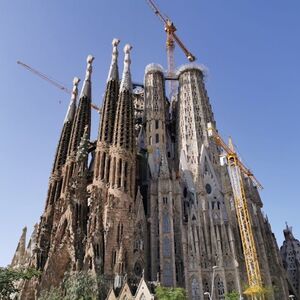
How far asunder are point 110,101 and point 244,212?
20.1 m

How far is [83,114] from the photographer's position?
4888 centimetres

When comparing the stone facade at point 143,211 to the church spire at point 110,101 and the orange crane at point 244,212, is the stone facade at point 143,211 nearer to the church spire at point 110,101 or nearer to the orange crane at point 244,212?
the church spire at point 110,101

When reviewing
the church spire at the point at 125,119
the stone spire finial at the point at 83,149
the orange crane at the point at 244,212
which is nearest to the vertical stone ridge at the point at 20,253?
the stone spire finial at the point at 83,149

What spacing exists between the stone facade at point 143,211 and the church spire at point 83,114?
0.16 metres

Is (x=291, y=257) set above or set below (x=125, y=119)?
below

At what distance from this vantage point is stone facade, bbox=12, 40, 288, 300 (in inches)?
1346

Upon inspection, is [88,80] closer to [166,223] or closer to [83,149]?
[83,149]

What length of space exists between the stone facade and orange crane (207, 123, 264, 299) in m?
1.00

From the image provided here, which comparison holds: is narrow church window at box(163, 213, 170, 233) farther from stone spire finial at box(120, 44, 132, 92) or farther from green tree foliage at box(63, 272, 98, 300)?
stone spire finial at box(120, 44, 132, 92)

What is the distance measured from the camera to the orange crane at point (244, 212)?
114 feet

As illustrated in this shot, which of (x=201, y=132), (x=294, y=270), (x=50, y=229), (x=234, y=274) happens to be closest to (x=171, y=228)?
(x=234, y=274)

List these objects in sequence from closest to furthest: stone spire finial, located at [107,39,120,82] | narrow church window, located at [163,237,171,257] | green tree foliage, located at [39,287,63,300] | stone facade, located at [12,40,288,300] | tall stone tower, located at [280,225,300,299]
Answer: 1. green tree foliage, located at [39,287,63,300]
2. stone facade, located at [12,40,288,300]
3. narrow church window, located at [163,237,171,257]
4. tall stone tower, located at [280,225,300,299]
5. stone spire finial, located at [107,39,120,82]

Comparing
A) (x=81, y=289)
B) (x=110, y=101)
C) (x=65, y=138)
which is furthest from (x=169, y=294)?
(x=65, y=138)

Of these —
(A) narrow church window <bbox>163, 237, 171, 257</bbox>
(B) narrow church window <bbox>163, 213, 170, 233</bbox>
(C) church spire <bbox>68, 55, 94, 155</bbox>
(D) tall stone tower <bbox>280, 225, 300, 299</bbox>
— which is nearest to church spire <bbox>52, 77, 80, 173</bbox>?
(C) church spire <bbox>68, 55, 94, 155</bbox>
